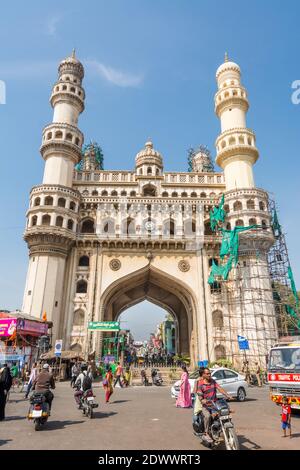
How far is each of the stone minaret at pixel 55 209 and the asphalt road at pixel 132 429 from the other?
17.0 metres

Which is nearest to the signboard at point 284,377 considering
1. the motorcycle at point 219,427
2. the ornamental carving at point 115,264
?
the motorcycle at point 219,427

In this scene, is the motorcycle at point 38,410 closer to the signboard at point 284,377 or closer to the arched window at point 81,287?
the signboard at point 284,377

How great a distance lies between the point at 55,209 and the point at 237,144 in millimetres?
20314

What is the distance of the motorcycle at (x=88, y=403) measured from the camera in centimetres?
973

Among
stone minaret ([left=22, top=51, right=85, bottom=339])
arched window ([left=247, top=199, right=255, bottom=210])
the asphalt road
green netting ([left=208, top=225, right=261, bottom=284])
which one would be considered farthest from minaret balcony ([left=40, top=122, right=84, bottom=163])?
the asphalt road

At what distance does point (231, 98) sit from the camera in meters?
36.8

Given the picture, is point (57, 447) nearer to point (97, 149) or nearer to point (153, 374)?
point (153, 374)

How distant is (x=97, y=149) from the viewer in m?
57.8

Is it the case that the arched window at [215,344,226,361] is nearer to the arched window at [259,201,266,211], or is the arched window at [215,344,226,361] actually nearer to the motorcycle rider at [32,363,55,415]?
the arched window at [259,201,266,211]

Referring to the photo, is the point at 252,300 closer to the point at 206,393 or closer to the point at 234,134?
the point at 234,134

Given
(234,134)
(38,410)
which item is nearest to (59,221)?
(234,134)

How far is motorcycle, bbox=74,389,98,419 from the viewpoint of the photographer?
973 centimetres

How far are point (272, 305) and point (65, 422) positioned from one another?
78.2 ft

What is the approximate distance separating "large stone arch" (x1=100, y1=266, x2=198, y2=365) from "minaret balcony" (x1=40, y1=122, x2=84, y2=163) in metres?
15.2
